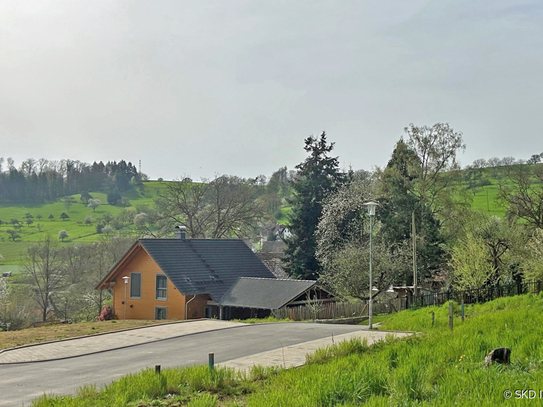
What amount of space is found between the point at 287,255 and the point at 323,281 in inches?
299

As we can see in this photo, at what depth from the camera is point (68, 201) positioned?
114688 millimetres

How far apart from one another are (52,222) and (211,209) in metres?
58.4

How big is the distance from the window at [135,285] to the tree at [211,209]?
54.1 ft

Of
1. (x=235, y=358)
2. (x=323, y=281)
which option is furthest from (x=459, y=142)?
(x=235, y=358)

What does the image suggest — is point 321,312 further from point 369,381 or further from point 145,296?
point 369,381

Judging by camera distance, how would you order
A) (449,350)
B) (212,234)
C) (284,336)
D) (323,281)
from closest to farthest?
1. (449,350)
2. (284,336)
3. (323,281)
4. (212,234)

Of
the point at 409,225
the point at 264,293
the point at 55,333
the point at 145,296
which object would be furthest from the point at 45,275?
the point at 409,225

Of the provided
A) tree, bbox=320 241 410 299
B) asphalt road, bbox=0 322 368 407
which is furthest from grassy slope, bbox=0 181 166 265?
asphalt road, bbox=0 322 368 407

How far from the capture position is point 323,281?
128 ft

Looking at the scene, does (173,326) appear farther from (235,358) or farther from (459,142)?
(459,142)

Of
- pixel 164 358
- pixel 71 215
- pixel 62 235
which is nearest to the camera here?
pixel 164 358

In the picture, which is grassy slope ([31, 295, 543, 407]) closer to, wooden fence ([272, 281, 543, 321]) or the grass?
the grass

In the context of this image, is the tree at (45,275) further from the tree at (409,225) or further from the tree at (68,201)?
the tree at (68,201)

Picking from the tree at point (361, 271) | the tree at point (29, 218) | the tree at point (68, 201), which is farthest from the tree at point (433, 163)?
the tree at point (68, 201)
